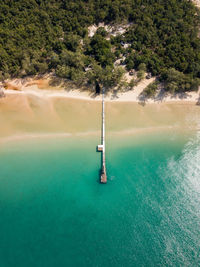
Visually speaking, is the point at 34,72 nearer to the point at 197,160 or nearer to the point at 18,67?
the point at 18,67

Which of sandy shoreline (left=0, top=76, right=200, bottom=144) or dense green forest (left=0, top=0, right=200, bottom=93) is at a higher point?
dense green forest (left=0, top=0, right=200, bottom=93)

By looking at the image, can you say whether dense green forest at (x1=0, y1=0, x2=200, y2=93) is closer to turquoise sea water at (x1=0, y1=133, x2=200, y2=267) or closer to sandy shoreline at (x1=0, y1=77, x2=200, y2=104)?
sandy shoreline at (x1=0, y1=77, x2=200, y2=104)

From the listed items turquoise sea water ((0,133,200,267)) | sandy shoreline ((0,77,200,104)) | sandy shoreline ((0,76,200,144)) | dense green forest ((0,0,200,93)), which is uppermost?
dense green forest ((0,0,200,93))

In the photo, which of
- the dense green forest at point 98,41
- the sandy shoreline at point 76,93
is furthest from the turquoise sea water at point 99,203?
the dense green forest at point 98,41

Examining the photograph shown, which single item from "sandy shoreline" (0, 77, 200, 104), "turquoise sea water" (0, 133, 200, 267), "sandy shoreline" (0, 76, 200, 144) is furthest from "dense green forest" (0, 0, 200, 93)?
"turquoise sea water" (0, 133, 200, 267)

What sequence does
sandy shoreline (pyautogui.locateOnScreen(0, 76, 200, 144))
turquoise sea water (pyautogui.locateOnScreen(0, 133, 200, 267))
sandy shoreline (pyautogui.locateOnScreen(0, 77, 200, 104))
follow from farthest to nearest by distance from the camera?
sandy shoreline (pyautogui.locateOnScreen(0, 77, 200, 104)) → sandy shoreline (pyautogui.locateOnScreen(0, 76, 200, 144)) → turquoise sea water (pyautogui.locateOnScreen(0, 133, 200, 267))

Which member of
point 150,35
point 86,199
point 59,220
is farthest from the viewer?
point 150,35

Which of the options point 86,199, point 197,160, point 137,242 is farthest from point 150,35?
point 137,242
